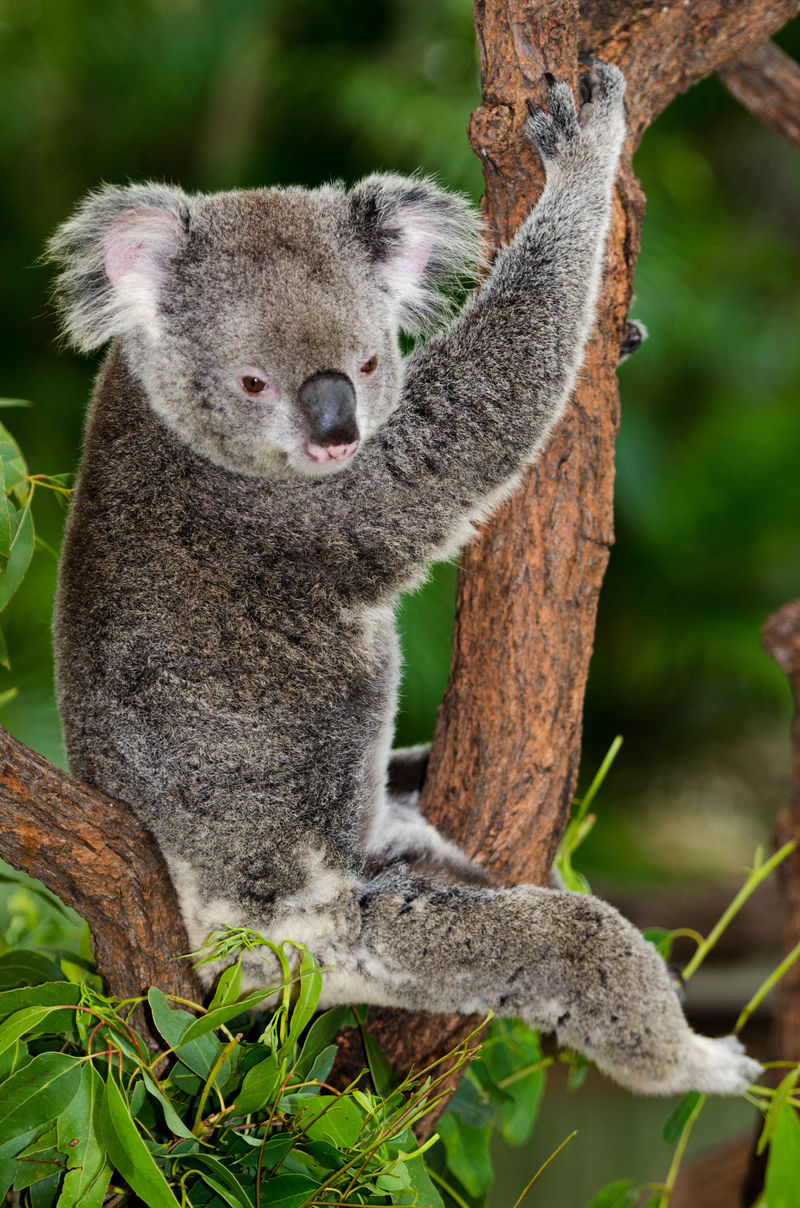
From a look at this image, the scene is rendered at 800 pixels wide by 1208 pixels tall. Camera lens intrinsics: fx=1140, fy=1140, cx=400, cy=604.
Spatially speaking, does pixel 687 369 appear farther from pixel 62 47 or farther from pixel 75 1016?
pixel 75 1016

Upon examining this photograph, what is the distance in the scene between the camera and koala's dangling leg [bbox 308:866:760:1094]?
192 cm

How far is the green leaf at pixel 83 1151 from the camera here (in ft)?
4.90

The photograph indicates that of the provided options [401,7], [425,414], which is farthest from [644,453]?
[425,414]

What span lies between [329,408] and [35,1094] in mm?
1047

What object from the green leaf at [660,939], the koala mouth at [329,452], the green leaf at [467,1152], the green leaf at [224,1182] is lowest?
the green leaf at [467,1152]

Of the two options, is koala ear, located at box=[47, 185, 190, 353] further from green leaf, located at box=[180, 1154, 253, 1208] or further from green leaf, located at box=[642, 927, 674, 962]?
green leaf, located at box=[642, 927, 674, 962]

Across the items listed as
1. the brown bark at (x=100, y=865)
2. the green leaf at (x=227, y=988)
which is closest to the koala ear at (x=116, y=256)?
the brown bark at (x=100, y=865)

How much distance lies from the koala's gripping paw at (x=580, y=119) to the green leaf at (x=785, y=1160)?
69.2 inches

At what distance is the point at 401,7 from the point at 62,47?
5.03 feet

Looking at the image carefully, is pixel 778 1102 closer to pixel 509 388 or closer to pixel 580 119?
pixel 509 388

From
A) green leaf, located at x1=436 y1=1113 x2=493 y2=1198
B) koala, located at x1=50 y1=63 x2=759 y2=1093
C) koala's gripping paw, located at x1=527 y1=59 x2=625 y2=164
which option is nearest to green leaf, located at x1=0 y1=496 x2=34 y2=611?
koala, located at x1=50 y1=63 x2=759 y2=1093

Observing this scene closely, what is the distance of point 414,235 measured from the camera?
2084mm

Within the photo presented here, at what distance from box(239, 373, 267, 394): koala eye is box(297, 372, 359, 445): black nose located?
77mm

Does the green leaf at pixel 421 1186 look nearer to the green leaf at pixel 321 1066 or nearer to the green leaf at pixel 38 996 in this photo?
the green leaf at pixel 321 1066
